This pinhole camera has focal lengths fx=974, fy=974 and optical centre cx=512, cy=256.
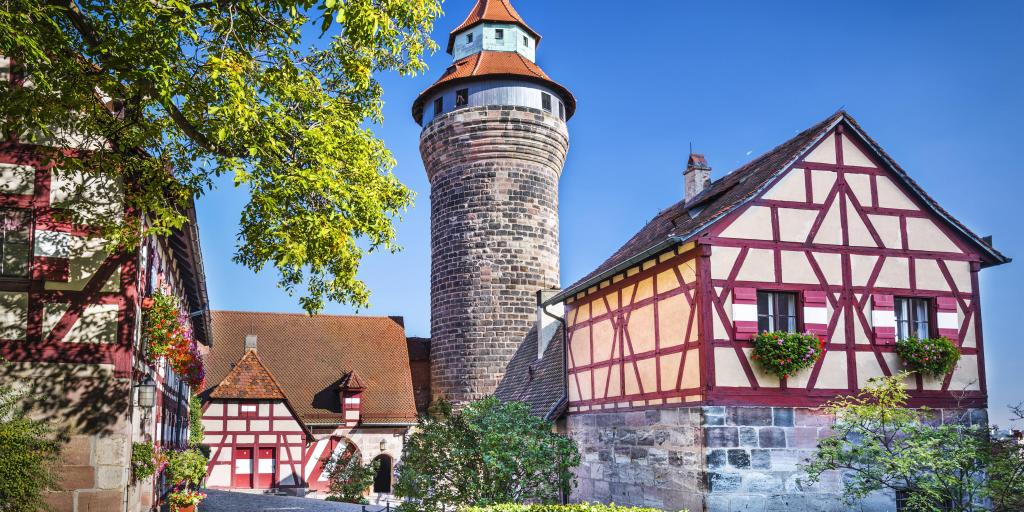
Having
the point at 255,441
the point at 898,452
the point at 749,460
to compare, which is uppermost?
the point at 898,452

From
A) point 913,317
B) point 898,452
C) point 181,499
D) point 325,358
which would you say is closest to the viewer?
point 898,452

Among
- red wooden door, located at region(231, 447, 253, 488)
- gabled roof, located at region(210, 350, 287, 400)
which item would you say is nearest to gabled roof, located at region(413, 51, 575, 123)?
gabled roof, located at region(210, 350, 287, 400)

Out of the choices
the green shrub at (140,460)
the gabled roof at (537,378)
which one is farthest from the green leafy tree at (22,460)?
the gabled roof at (537,378)

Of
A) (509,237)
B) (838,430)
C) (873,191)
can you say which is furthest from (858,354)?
(509,237)

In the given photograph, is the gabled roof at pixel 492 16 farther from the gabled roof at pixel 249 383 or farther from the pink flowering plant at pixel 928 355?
the pink flowering plant at pixel 928 355

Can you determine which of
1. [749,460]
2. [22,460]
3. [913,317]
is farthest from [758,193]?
[22,460]

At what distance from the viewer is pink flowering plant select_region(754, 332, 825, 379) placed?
42.3 ft

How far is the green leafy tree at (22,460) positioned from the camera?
9.44m

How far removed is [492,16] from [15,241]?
62.0 ft

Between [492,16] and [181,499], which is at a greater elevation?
[492,16]

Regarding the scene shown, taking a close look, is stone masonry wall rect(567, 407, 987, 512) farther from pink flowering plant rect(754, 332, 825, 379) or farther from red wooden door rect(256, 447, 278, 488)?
red wooden door rect(256, 447, 278, 488)

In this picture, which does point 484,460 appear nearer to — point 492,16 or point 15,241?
point 15,241

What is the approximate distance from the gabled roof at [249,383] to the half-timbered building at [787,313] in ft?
47.9

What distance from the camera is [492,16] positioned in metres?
27.9
